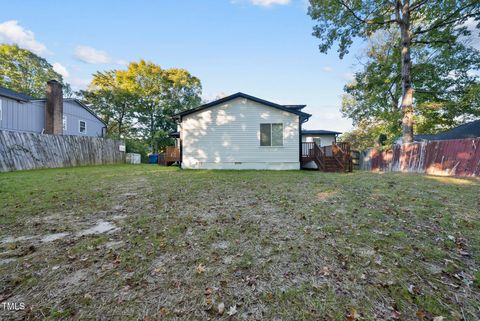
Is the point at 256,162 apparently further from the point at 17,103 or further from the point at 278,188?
the point at 17,103

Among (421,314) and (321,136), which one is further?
(321,136)

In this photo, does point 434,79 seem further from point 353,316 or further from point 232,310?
point 232,310

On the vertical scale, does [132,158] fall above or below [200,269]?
above

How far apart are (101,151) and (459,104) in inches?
930

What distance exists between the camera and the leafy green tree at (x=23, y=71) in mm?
24672

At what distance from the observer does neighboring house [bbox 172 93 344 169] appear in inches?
455

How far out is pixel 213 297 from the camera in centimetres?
187

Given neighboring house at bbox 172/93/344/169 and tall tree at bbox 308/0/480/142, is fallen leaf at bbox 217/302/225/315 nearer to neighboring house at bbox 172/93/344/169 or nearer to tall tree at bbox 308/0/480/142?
neighboring house at bbox 172/93/344/169

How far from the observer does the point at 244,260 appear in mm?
2445

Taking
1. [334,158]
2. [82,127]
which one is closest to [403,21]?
[334,158]

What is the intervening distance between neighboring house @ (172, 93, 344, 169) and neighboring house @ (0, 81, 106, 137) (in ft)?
36.7

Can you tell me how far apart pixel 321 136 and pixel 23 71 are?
35.3m

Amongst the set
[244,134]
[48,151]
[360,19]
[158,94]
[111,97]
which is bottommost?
[48,151]

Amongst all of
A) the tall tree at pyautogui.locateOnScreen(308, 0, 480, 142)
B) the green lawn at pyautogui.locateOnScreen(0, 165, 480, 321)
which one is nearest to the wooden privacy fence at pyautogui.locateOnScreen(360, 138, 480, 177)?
the tall tree at pyautogui.locateOnScreen(308, 0, 480, 142)
